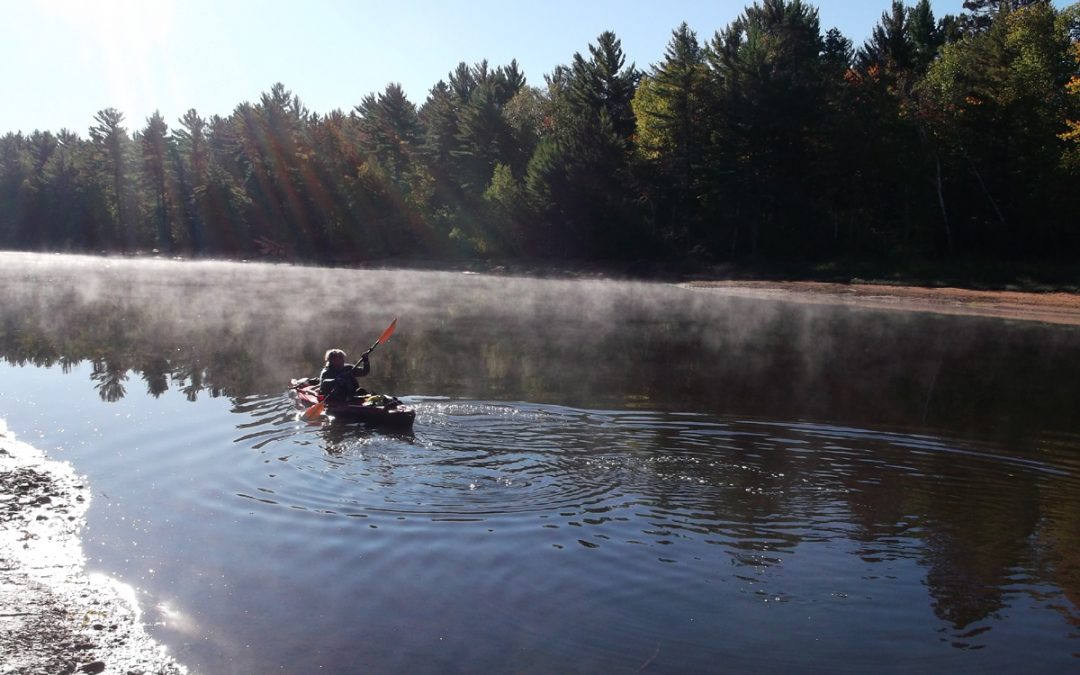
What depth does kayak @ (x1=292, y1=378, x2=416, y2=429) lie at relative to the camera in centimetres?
1481

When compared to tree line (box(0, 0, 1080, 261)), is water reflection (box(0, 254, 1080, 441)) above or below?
below

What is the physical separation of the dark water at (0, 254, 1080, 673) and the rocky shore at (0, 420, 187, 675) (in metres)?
0.23

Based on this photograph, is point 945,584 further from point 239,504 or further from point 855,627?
point 239,504

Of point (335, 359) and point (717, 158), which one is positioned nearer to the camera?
point (335, 359)

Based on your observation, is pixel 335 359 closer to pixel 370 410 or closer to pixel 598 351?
pixel 370 410

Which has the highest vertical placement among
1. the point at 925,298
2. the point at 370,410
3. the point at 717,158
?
the point at 717,158

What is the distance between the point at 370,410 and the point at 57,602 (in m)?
7.53

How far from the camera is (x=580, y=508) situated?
11.2 m

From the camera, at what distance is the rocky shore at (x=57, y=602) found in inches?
267

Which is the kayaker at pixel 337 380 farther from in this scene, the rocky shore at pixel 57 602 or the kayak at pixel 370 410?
the rocky shore at pixel 57 602

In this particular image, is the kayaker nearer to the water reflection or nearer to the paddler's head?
the paddler's head

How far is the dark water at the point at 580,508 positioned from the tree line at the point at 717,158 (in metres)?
33.3

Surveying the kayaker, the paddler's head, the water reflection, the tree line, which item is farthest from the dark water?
the tree line

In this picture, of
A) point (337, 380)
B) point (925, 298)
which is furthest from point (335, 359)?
point (925, 298)
